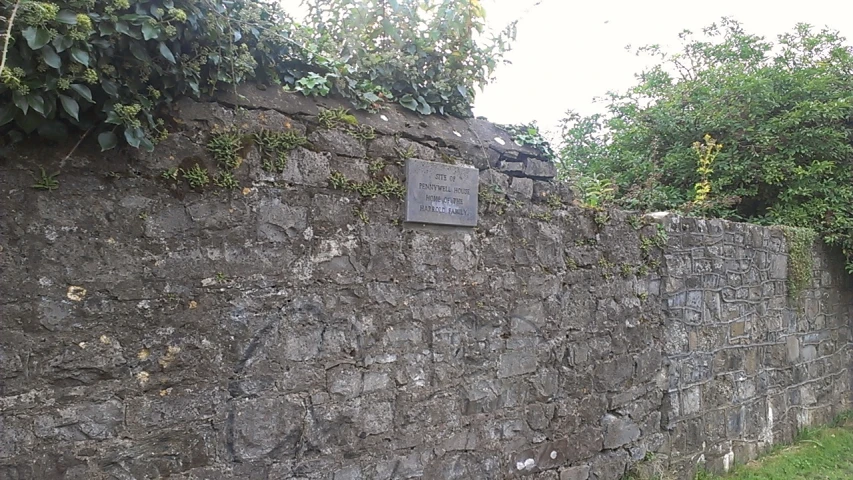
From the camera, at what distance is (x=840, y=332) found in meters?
6.93

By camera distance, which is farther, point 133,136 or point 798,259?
point 798,259

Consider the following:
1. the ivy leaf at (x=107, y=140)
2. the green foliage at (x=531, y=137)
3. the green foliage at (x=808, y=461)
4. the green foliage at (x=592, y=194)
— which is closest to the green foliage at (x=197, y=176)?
the ivy leaf at (x=107, y=140)

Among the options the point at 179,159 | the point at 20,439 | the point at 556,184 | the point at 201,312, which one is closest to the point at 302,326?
the point at 201,312

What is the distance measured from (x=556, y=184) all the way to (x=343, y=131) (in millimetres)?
1544

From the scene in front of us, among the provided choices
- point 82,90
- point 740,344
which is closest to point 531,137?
point 82,90

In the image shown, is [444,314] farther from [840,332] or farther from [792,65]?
[792,65]

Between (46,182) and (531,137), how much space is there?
258cm

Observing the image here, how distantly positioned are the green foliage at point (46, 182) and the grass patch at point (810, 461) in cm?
485

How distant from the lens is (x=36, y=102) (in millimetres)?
1999

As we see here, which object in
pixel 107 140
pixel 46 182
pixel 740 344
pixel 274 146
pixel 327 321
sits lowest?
pixel 740 344

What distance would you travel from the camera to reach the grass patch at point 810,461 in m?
4.97

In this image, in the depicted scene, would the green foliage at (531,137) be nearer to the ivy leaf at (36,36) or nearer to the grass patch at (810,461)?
the ivy leaf at (36,36)

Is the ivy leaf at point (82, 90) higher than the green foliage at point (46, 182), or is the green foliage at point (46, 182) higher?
the ivy leaf at point (82, 90)

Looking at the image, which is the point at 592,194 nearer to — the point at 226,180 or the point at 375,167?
the point at 375,167
